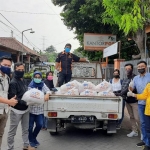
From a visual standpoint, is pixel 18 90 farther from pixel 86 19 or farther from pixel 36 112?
pixel 86 19

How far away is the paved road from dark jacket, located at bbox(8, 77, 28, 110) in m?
1.05

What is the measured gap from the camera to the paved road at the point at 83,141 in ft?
15.1

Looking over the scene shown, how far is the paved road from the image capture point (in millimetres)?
4598

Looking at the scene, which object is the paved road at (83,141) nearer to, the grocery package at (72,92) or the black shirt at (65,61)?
the grocery package at (72,92)

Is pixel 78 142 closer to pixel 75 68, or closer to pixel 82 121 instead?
pixel 82 121

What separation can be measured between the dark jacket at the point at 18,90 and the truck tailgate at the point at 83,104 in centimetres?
89

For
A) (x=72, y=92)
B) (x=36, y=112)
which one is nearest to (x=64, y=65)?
(x=72, y=92)

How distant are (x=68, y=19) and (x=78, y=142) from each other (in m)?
11.9

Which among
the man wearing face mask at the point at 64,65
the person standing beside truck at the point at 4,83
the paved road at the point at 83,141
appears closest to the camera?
the person standing beside truck at the point at 4,83

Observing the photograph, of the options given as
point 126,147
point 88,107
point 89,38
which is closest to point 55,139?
point 88,107

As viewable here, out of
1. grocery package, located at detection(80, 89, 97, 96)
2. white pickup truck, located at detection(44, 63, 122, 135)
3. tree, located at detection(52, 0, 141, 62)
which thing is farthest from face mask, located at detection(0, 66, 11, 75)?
tree, located at detection(52, 0, 141, 62)

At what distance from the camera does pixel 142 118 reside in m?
4.31

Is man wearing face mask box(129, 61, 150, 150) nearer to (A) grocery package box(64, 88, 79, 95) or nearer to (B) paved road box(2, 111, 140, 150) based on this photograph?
(B) paved road box(2, 111, 140, 150)

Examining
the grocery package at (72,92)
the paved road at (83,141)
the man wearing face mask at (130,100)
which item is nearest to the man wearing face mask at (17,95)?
the paved road at (83,141)
